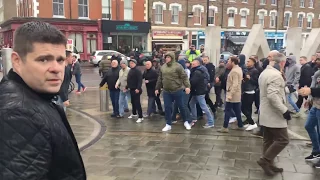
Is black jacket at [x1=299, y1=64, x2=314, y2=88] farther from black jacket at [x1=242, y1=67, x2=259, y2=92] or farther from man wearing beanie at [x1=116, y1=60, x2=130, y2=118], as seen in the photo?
man wearing beanie at [x1=116, y1=60, x2=130, y2=118]

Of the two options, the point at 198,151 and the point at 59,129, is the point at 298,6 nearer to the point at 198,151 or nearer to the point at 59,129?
the point at 198,151

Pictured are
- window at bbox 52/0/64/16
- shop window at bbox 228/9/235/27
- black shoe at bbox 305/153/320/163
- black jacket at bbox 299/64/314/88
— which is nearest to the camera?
black shoe at bbox 305/153/320/163

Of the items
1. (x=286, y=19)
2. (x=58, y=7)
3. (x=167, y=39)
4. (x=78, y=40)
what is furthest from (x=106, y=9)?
(x=286, y=19)

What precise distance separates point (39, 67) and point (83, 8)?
31.4m

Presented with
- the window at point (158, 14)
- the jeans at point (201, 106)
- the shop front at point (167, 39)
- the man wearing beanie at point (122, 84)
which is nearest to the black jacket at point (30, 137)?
the jeans at point (201, 106)

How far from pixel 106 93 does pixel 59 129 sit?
27.6 ft

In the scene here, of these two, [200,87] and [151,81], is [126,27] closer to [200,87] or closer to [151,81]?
[151,81]

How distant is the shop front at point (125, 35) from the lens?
31.7 meters

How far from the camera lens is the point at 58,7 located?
3006cm

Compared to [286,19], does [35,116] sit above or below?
below

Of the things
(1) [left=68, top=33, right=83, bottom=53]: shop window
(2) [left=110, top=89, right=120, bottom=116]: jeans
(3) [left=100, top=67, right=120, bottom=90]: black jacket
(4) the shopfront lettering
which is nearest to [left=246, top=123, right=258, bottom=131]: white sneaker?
(2) [left=110, top=89, right=120, bottom=116]: jeans

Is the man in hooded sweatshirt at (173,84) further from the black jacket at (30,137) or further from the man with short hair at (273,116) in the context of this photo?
the black jacket at (30,137)

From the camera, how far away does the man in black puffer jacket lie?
1291 mm

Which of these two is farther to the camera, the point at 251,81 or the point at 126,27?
the point at 126,27
